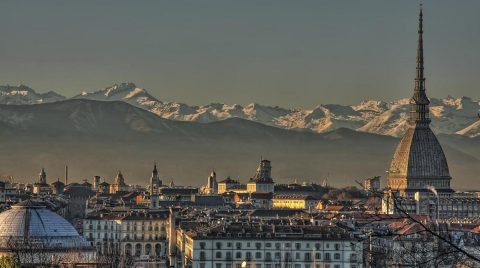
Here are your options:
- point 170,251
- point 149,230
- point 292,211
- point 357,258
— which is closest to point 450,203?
point 292,211

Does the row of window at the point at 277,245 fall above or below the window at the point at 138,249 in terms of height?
above

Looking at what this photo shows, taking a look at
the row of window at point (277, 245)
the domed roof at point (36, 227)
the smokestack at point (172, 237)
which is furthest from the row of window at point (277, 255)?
the smokestack at point (172, 237)

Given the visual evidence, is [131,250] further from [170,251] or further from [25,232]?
[25,232]

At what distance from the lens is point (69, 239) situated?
3748 inches

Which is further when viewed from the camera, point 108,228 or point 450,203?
point 450,203

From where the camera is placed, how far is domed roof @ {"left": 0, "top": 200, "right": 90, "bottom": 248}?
94500 mm

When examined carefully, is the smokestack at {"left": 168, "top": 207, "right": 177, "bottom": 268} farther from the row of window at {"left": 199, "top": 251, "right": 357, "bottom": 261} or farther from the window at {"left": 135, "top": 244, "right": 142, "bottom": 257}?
the row of window at {"left": 199, "top": 251, "right": 357, "bottom": 261}

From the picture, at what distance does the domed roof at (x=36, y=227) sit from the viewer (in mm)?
94500

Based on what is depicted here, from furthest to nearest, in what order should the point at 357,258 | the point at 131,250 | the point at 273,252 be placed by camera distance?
the point at 131,250
the point at 273,252
the point at 357,258

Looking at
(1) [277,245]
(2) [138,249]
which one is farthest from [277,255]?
(2) [138,249]

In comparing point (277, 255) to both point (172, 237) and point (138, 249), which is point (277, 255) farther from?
point (138, 249)

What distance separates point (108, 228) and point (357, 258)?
56.2 meters

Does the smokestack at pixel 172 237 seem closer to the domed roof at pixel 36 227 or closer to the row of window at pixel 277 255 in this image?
the domed roof at pixel 36 227

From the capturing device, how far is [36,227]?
97.7 metres
